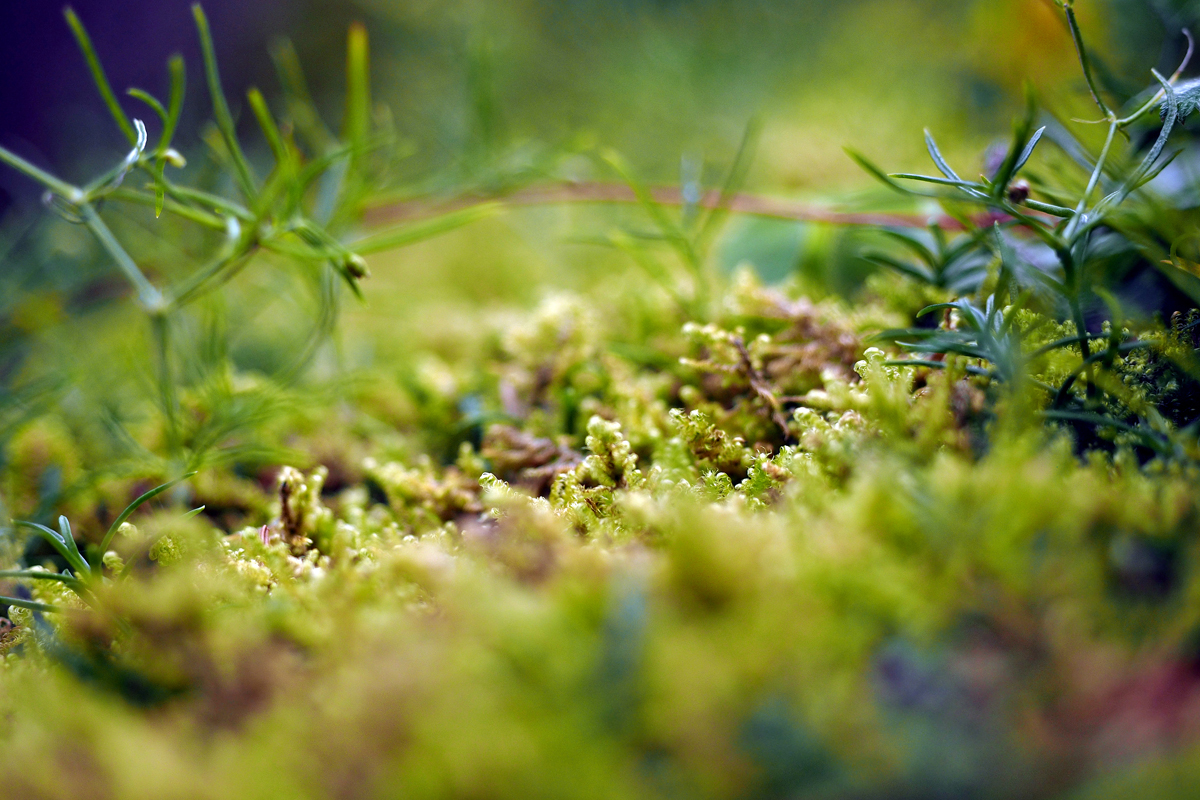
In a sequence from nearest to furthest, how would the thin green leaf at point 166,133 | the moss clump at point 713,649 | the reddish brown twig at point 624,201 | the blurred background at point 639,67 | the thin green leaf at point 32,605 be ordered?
the moss clump at point 713,649
the thin green leaf at point 32,605
the thin green leaf at point 166,133
the reddish brown twig at point 624,201
the blurred background at point 639,67

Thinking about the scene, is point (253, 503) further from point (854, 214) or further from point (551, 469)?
point (854, 214)

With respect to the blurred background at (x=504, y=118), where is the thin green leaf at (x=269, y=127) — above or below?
below

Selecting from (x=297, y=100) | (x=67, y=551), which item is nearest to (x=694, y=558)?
(x=67, y=551)

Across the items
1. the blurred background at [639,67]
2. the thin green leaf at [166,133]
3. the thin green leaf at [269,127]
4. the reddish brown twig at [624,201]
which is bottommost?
the thin green leaf at [166,133]

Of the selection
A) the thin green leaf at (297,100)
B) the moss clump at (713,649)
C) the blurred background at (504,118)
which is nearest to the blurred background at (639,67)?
the blurred background at (504,118)

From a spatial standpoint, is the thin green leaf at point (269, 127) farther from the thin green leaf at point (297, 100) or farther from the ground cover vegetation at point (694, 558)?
the thin green leaf at point (297, 100)

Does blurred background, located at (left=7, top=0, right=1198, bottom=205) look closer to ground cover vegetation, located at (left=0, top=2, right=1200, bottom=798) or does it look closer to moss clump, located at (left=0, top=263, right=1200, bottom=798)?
ground cover vegetation, located at (left=0, top=2, right=1200, bottom=798)

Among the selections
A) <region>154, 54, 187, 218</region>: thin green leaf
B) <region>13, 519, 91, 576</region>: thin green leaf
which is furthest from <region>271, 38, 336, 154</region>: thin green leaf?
<region>13, 519, 91, 576</region>: thin green leaf
